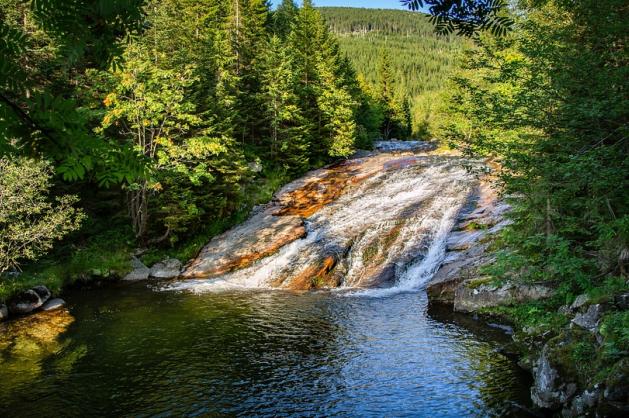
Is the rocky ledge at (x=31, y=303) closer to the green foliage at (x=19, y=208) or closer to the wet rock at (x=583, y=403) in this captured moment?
the green foliage at (x=19, y=208)

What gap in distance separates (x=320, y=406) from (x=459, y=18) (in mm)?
10363

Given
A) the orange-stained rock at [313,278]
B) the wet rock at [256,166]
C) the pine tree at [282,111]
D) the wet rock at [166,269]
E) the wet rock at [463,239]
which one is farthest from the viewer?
the pine tree at [282,111]

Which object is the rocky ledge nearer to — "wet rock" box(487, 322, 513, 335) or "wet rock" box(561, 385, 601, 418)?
"wet rock" box(487, 322, 513, 335)

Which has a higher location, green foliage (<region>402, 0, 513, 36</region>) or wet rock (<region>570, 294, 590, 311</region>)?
green foliage (<region>402, 0, 513, 36</region>)

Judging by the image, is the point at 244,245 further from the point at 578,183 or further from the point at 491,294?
the point at 578,183

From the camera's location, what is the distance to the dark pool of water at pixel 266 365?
11117 millimetres

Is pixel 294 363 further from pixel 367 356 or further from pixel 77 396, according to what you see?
pixel 77 396

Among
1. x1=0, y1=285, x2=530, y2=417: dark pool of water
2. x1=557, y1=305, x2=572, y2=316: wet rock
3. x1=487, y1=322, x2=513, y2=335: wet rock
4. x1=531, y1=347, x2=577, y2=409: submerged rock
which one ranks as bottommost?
x1=487, y1=322, x2=513, y2=335: wet rock

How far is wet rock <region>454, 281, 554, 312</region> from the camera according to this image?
15.4 meters

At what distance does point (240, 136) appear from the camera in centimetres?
3934

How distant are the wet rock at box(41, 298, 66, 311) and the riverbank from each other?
1529 cm

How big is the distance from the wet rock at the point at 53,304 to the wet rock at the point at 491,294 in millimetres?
16021

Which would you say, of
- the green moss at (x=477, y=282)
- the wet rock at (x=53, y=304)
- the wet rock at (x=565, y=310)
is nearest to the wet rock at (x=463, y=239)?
the green moss at (x=477, y=282)

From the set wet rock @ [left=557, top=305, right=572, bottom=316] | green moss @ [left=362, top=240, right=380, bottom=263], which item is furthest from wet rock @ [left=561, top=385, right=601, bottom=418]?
green moss @ [left=362, top=240, right=380, bottom=263]
